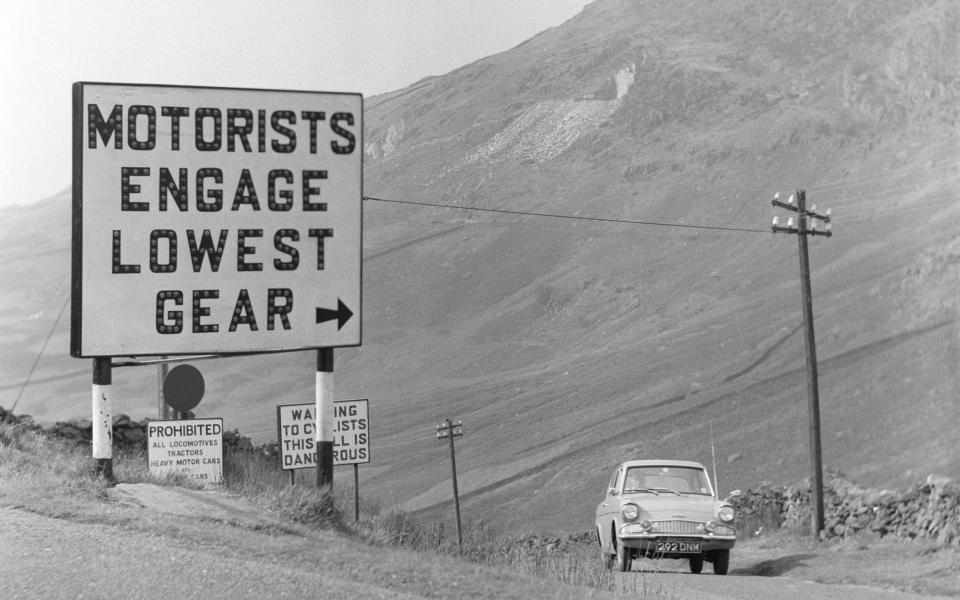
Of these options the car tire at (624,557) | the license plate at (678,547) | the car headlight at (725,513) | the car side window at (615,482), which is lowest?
the car tire at (624,557)

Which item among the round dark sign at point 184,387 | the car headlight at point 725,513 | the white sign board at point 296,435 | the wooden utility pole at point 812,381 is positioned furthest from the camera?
the wooden utility pole at point 812,381

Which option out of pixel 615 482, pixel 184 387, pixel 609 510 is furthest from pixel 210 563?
pixel 184 387

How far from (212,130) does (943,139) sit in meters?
185

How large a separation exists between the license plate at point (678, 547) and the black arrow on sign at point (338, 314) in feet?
25.0

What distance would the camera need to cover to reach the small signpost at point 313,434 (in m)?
25.3

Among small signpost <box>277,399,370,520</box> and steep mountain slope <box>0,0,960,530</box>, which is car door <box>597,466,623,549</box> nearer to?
small signpost <box>277,399,370,520</box>

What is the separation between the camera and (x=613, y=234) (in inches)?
7466

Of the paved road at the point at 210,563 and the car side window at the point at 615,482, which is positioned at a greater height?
the paved road at the point at 210,563

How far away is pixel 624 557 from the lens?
18578mm

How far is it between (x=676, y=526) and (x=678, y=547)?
29 cm

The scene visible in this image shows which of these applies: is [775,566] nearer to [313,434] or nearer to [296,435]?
[313,434]

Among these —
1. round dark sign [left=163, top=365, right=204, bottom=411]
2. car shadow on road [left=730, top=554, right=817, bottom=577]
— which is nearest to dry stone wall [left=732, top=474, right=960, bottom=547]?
car shadow on road [left=730, top=554, right=817, bottom=577]

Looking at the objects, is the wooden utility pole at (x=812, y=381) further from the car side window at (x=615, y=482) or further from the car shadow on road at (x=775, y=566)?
the car side window at (x=615, y=482)

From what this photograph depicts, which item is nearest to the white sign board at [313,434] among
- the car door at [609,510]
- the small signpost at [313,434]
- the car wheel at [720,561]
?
the small signpost at [313,434]
